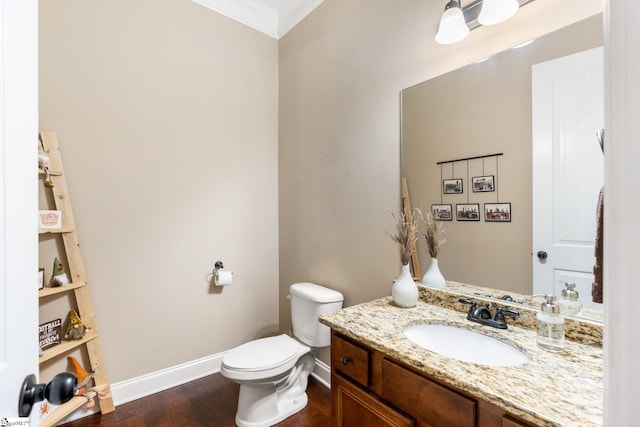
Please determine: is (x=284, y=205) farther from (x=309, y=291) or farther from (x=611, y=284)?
(x=611, y=284)

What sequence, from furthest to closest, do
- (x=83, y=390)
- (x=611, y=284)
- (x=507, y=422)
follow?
1. (x=83, y=390)
2. (x=507, y=422)
3. (x=611, y=284)

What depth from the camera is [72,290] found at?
1735 millimetres

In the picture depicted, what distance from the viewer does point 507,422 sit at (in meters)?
0.71

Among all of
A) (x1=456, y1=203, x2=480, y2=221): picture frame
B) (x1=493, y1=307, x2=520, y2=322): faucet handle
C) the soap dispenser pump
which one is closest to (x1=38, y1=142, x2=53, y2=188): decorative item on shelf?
(x1=456, y1=203, x2=480, y2=221): picture frame

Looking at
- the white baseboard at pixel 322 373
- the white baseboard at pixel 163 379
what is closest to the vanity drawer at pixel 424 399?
the white baseboard at pixel 322 373

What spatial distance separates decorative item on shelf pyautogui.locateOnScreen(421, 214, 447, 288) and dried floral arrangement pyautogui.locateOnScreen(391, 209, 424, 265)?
0.18ft

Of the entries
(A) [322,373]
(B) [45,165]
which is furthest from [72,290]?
(A) [322,373]

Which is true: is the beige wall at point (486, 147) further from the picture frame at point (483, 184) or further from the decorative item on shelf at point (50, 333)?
the decorative item on shelf at point (50, 333)

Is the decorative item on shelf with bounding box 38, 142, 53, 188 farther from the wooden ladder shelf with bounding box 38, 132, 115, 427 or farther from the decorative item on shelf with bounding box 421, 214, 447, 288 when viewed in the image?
the decorative item on shelf with bounding box 421, 214, 447, 288

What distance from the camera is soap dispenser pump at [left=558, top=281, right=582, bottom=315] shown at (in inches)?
41.2

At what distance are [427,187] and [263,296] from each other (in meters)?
1.69

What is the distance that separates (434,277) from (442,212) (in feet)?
1.07

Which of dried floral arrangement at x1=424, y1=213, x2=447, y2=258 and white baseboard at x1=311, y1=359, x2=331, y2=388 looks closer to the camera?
dried floral arrangement at x1=424, y1=213, x2=447, y2=258

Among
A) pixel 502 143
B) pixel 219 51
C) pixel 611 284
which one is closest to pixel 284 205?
pixel 219 51
